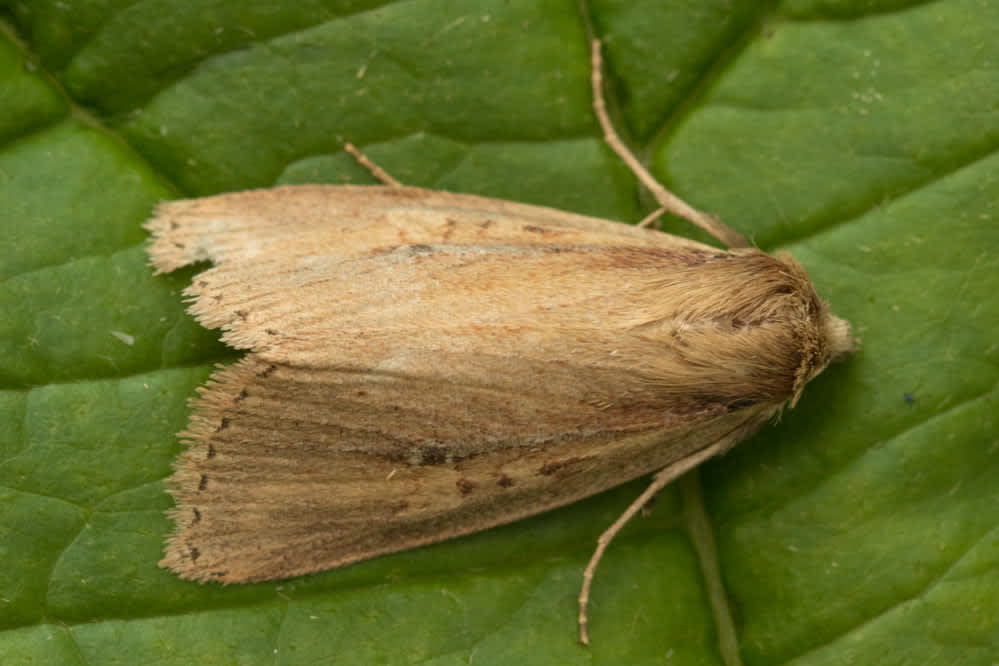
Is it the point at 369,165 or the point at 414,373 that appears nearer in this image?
the point at 414,373

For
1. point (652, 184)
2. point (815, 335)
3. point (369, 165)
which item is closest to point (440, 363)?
point (369, 165)

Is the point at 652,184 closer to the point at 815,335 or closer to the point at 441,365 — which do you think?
the point at 815,335

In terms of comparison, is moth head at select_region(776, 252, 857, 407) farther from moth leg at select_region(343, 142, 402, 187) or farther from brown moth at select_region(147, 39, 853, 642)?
moth leg at select_region(343, 142, 402, 187)

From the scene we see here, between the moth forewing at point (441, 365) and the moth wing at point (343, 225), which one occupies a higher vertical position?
the moth wing at point (343, 225)

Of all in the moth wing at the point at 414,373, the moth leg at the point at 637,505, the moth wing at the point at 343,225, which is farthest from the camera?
the moth leg at the point at 637,505

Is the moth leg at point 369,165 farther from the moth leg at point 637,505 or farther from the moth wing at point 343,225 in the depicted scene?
the moth leg at point 637,505

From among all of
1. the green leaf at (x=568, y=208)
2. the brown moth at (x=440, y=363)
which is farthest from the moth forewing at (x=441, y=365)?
the green leaf at (x=568, y=208)
